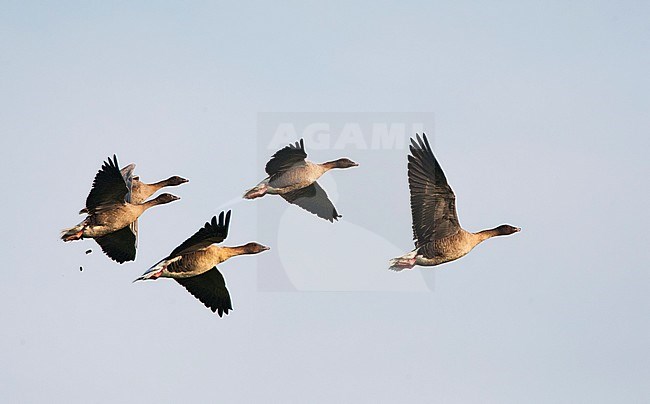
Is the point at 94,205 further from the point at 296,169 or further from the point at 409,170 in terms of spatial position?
the point at 409,170

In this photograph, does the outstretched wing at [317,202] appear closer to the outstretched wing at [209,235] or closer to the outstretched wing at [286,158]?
the outstretched wing at [286,158]

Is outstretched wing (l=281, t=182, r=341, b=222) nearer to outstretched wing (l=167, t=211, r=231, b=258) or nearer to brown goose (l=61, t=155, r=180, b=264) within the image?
Result: brown goose (l=61, t=155, r=180, b=264)

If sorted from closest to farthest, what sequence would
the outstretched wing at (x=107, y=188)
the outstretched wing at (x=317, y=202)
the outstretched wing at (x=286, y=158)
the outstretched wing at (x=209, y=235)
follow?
the outstretched wing at (x=209, y=235)
the outstretched wing at (x=107, y=188)
the outstretched wing at (x=286, y=158)
the outstretched wing at (x=317, y=202)

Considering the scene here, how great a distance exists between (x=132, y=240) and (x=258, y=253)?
3.81m

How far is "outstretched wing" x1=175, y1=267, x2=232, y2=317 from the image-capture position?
3017cm

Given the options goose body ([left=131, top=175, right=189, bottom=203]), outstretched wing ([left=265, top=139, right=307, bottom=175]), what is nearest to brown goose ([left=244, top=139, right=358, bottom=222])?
outstretched wing ([left=265, top=139, right=307, bottom=175])

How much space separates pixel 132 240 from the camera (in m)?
31.9

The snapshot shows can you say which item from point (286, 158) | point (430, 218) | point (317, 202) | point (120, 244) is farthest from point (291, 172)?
point (430, 218)

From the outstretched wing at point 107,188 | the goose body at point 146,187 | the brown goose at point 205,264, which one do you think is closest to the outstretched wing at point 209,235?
the brown goose at point 205,264

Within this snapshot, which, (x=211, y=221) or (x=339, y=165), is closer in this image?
(x=211, y=221)

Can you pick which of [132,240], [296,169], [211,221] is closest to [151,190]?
[132,240]

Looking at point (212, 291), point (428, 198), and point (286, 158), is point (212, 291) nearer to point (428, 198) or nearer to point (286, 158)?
point (286, 158)

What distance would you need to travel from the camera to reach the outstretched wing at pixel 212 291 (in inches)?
1188

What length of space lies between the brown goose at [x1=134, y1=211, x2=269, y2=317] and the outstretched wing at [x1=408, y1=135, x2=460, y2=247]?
3.71 metres
